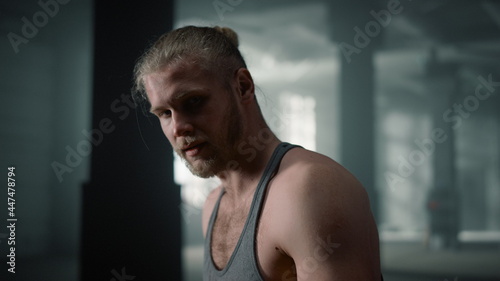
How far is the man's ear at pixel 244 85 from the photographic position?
3.33ft

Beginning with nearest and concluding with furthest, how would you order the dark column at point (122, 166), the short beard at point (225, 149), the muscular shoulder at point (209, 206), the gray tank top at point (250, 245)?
1. the gray tank top at point (250, 245)
2. the short beard at point (225, 149)
3. the muscular shoulder at point (209, 206)
4. the dark column at point (122, 166)

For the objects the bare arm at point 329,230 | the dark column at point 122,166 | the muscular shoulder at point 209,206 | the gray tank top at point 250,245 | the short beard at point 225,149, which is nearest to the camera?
the bare arm at point 329,230

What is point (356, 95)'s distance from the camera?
2359mm

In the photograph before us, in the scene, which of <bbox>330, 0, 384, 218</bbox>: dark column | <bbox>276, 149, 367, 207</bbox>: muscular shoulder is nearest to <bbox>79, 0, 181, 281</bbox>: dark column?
<bbox>276, 149, 367, 207</bbox>: muscular shoulder

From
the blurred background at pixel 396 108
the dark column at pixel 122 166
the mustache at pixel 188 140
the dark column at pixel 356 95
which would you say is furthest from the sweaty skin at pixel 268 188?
the dark column at pixel 356 95

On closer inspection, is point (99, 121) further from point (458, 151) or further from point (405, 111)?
point (458, 151)

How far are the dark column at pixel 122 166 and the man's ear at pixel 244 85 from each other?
65cm

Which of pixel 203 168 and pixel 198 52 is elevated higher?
pixel 198 52

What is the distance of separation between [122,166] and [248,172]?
695mm

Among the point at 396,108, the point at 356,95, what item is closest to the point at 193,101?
the point at 356,95

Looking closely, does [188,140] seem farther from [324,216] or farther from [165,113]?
[324,216]

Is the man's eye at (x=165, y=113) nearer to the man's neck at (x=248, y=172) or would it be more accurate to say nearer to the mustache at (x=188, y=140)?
the mustache at (x=188, y=140)

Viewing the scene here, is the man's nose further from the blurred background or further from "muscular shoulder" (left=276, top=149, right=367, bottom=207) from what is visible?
the blurred background

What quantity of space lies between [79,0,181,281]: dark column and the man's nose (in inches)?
26.6
